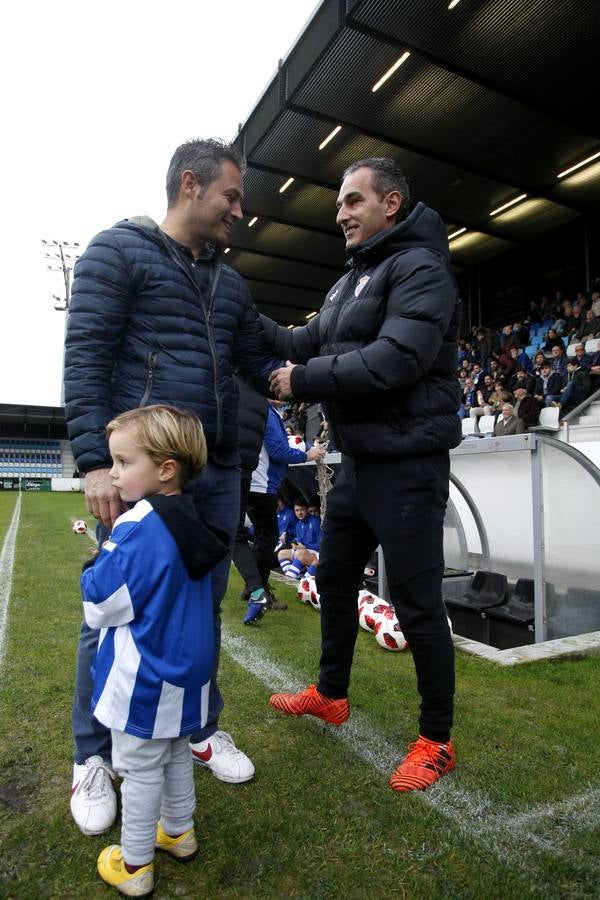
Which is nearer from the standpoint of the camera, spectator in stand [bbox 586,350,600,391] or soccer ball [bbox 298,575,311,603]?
soccer ball [bbox 298,575,311,603]

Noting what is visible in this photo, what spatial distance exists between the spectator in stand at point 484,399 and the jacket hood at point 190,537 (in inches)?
572

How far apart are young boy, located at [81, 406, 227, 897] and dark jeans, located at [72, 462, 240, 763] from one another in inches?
15.3

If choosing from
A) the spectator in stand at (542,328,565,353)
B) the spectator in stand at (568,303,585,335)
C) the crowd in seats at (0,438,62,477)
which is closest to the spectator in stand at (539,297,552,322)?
the spectator in stand at (568,303,585,335)

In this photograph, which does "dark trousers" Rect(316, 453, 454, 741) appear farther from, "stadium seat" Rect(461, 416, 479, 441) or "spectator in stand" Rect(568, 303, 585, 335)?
"spectator in stand" Rect(568, 303, 585, 335)

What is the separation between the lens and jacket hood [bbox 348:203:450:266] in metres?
2.22

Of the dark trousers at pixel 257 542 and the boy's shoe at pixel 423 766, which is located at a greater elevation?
the dark trousers at pixel 257 542

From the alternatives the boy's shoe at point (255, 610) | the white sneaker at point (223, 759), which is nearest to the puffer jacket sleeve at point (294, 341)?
the white sneaker at point (223, 759)

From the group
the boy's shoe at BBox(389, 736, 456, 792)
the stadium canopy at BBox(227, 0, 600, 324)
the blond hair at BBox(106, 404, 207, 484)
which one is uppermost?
the stadium canopy at BBox(227, 0, 600, 324)

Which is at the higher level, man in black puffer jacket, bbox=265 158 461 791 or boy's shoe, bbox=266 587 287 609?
man in black puffer jacket, bbox=265 158 461 791

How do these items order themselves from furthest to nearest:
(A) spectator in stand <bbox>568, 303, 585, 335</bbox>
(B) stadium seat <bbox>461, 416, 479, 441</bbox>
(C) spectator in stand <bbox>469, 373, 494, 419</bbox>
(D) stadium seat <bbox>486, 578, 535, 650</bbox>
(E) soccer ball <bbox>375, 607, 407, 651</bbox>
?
1. (A) spectator in stand <bbox>568, 303, 585, 335</bbox>
2. (C) spectator in stand <bbox>469, 373, 494, 419</bbox>
3. (B) stadium seat <bbox>461, 416, 479, 441</bbox>
4. (D) stadium seat <bbox>486, 578, 535, 650</bbox>
5. (E) soccer ball <bbox>375, 607, 407, 651</bbox>

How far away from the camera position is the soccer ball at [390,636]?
3.72m

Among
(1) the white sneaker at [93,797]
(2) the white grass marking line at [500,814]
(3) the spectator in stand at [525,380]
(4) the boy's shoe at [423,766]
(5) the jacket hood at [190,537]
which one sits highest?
(3) the spectator in stand at [525,380]

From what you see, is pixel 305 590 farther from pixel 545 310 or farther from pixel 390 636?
pixel 545 310

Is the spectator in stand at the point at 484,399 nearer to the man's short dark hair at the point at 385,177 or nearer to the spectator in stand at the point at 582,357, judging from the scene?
the spectator in stand at the point at 582,357
